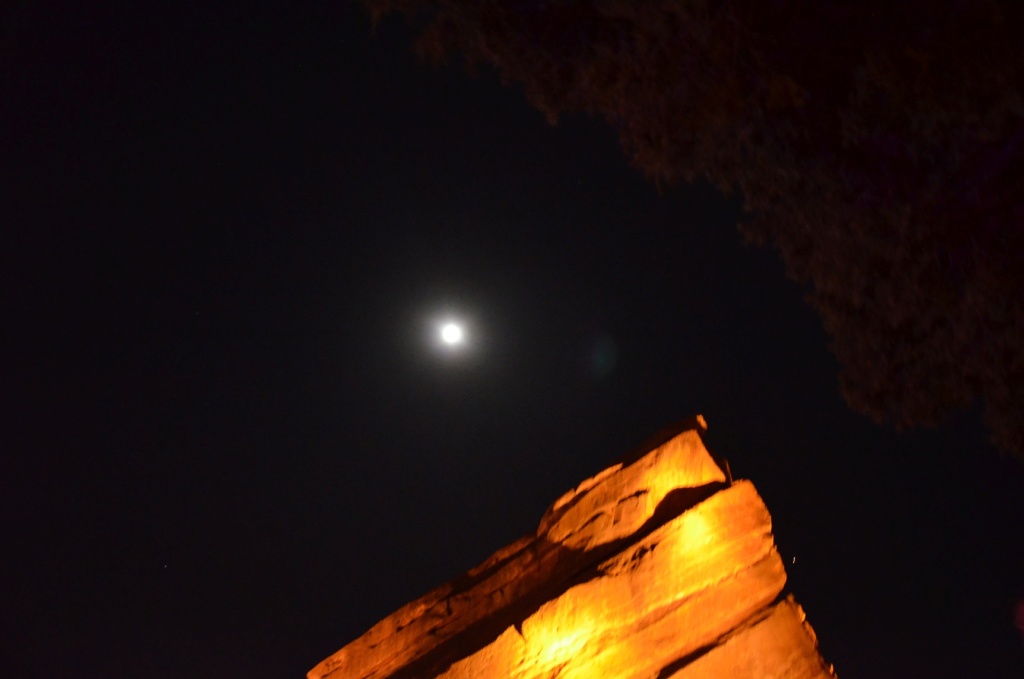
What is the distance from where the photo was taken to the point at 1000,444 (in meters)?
6.40

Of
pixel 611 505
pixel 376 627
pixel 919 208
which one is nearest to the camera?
pixel 611 505

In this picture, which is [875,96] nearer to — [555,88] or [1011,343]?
Answer: [1011,343]

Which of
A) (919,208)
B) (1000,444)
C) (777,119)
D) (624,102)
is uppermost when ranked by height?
(624,102)

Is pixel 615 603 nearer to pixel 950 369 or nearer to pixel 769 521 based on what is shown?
pixel 769 521

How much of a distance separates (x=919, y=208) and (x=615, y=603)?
4.00 metres

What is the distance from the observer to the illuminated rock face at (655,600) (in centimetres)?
468

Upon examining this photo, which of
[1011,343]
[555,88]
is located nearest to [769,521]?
[1011,343]

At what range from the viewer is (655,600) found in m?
4.78

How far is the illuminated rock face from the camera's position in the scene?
468cm

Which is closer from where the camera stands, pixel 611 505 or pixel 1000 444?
pixel 611 505

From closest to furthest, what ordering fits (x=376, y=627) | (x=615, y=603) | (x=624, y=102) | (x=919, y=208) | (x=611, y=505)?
(x=615, y=603) → (x=611, y=505) → (x=376, y=627) → (x=919, y=208) → (x=624, y=102)

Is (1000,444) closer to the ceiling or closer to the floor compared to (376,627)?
closer to the floor

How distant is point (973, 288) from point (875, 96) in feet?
5.56

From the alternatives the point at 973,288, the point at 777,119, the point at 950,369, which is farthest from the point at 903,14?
the point at 950,369
